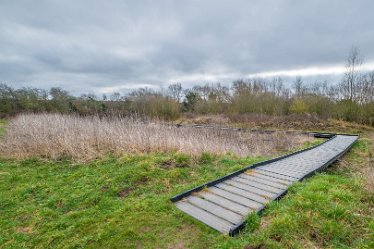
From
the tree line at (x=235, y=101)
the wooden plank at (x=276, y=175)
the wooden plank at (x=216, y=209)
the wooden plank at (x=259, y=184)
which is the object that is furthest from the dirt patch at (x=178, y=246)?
the tree line at (x=235, y=101)

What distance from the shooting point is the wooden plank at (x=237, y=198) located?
3.61 m

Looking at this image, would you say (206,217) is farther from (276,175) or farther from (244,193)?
(276,175)

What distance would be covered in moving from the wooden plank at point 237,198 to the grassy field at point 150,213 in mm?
297

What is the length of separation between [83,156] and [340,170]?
789 centimetres

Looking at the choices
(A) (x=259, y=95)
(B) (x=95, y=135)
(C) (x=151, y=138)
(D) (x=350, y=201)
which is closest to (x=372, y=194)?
(D) (x=350, y=201)

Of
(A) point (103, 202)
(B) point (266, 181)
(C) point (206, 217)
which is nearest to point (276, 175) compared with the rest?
(B) point (266, 181)

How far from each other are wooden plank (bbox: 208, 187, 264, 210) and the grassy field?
297 millimetres

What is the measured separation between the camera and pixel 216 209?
3586 mm

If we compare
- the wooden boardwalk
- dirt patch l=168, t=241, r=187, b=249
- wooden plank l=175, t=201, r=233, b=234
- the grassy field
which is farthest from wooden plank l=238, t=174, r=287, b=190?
dirt patch l=168, t=241, r=187, b=249

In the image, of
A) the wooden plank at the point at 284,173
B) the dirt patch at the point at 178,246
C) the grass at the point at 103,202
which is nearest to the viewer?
the dirt patch at the point at 178,246

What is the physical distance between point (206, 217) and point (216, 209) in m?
0.28

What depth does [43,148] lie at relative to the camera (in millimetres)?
7277

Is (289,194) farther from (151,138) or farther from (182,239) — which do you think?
(151,138)

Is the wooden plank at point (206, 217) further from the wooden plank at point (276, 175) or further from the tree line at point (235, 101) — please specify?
the tree line at point (235, 101)
